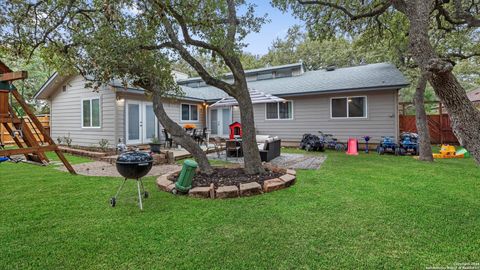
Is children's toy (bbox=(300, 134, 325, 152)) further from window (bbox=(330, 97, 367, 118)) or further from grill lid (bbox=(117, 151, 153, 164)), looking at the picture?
grill lid (bbox=(117, 151, 153, 164))

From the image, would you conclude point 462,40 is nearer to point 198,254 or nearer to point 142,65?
point 142,65

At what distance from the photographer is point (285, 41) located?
28.8m

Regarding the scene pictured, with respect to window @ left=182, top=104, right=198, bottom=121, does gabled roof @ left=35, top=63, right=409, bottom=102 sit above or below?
above

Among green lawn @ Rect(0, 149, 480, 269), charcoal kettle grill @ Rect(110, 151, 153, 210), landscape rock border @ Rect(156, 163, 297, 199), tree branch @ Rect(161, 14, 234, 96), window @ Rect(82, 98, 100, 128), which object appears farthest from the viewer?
window @ Rect(82, 98, 100, 128)

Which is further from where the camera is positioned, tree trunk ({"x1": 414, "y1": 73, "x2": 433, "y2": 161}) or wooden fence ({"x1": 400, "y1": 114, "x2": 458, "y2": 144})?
wooden fence ({"x1": 400, "y1": 114, "x2": 458, "y2": 144})

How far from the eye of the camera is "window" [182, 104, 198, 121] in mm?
13215

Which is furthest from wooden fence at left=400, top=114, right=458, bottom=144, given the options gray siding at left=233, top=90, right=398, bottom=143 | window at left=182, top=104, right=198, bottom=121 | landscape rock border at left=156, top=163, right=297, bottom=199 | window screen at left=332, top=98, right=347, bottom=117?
landscape rock border at left=156, top=163, right=297, bottom=199

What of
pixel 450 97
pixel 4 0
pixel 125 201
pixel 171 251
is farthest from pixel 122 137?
pixel 450 97

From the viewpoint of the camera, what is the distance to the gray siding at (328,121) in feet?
33.9

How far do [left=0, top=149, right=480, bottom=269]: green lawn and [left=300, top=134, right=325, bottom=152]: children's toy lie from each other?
5.64m

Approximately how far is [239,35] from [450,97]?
4.07m

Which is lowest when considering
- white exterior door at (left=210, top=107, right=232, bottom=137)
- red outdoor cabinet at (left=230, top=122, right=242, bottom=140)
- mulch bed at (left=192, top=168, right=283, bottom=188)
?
mulch bed at (left=192, top=168, right=283, bottom=188)

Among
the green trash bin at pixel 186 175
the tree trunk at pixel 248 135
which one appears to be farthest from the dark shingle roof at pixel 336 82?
the green trash bin at pixel 186 175

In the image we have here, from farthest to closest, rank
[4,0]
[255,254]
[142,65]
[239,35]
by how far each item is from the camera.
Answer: [4,0]
[239,35]
[142,65]
[255,254]
